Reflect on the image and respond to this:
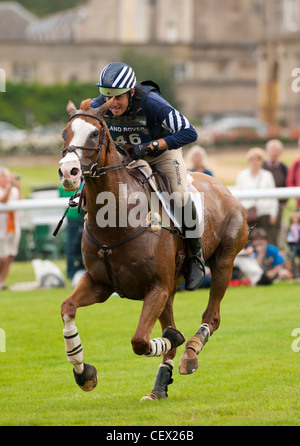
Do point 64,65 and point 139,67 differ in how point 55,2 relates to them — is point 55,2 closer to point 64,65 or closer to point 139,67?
point 64,65

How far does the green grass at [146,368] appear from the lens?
6625mm

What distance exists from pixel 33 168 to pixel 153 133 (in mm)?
34549

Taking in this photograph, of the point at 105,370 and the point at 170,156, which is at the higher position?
the point at 170,156

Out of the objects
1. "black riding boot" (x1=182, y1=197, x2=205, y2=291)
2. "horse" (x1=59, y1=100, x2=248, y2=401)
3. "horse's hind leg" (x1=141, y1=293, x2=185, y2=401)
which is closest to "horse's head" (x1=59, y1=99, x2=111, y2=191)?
"horse" (x1=59, y1=100, x2=248, y2=401)

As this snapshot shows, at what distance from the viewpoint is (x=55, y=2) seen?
317 ft

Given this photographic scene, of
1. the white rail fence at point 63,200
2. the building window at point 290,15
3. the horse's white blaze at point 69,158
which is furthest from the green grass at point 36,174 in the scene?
the building window at point 290,15

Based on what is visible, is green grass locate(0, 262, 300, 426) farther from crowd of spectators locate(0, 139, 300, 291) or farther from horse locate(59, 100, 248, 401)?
crowd of spectators locate(0, 139, 300, 291)

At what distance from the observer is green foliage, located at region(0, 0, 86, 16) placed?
314 ft

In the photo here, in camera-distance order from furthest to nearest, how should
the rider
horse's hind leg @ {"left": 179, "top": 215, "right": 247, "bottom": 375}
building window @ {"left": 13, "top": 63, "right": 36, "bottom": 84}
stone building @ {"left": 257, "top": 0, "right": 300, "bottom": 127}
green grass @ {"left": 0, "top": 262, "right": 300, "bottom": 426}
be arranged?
building window @ {"left": 13, "top": 63, "right": 36, "bottom": 84}, stone building @ {"left": 257, "top": 0, "right": 300, "bottom": 127}, horse's hind leg @ {"left": 179, "top": 215, "right": 247, "bottom": 375}, the rider, green grass @ {"left": 0, "top": 262, "right": 300, "bottom": 426}

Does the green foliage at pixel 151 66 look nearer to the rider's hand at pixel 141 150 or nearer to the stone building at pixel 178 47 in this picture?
the stone building at pixel 178 47

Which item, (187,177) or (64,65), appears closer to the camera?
(187,177)

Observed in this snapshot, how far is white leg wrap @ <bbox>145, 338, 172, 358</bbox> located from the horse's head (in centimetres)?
140

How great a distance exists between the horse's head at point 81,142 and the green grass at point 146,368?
5.73 feet

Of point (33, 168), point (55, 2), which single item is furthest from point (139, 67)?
point (55, 2)
